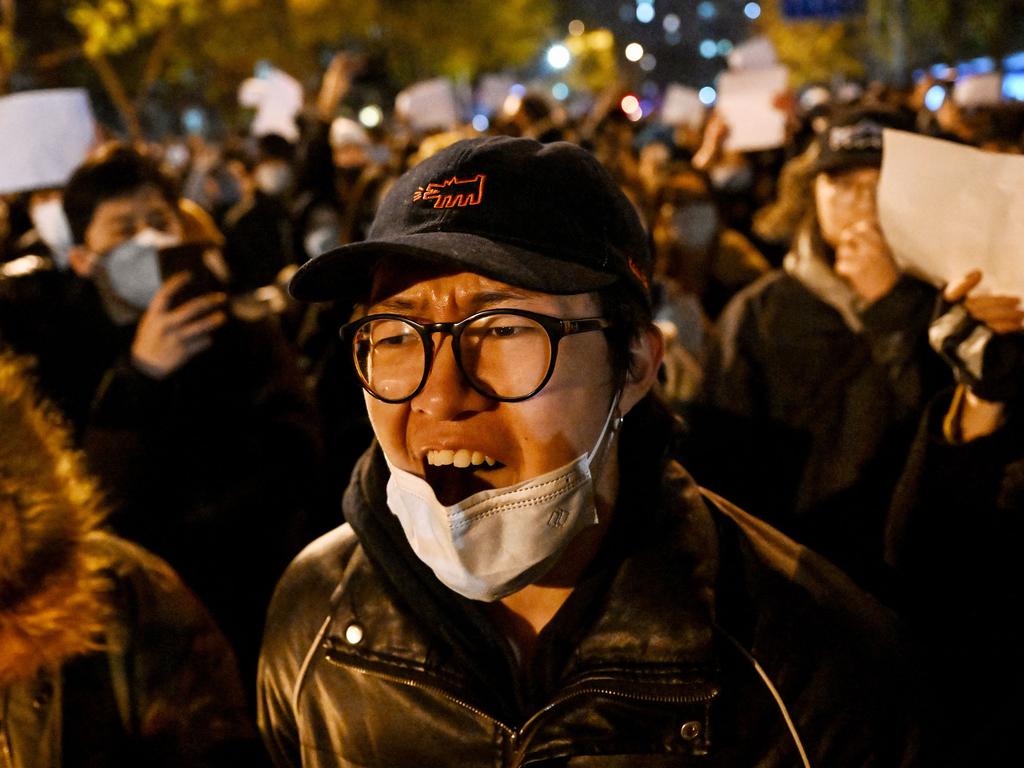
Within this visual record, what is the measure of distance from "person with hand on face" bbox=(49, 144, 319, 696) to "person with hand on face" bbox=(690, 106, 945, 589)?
1523 mm

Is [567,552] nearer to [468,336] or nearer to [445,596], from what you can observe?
[445,596]

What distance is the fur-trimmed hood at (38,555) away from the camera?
1.87 m

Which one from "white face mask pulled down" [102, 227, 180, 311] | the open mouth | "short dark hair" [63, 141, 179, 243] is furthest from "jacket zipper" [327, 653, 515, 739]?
"short dark hair" [63, 141, 179, 243]

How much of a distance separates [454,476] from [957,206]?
126cm

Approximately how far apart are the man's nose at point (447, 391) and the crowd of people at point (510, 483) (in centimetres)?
1

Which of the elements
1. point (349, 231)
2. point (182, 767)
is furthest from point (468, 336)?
point (349, 231)

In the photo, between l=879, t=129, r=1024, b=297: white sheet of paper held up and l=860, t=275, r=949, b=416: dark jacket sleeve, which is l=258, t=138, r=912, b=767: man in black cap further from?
l=860, t=275, r=949, b=416: dark jacket sleeve

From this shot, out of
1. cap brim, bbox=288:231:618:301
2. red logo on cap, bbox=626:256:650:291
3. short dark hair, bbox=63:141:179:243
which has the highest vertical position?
short dark hair, bbox=63:141:179:243

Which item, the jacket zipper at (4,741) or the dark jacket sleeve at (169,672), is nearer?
the jacket zipper at (4,741)

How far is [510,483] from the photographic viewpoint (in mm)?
1750

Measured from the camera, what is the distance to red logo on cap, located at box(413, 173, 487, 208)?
1754mm

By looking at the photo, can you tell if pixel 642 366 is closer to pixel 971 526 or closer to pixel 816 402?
pixel 971 526

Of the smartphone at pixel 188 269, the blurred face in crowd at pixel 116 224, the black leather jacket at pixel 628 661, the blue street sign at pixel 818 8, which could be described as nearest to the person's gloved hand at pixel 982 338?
the black leather jacket at pixel 628 661

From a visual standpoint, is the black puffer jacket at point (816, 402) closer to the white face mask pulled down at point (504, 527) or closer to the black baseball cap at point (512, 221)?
the white face mask pulled down at point (504, 527)
